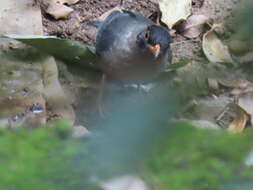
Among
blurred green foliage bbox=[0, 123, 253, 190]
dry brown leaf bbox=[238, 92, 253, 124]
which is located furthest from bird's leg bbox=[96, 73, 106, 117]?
blurred green foliage bbox=[0, 123, 253, 190]

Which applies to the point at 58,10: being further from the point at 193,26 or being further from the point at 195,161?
the point at 195,161

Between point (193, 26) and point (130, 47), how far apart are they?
76 centimetres

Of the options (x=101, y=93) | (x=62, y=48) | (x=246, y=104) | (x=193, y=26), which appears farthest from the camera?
(x=193, y=26)

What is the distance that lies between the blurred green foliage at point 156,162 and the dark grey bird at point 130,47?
3484 mm

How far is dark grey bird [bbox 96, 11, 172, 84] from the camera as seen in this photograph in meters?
4.83

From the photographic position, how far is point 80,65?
5.01 meters

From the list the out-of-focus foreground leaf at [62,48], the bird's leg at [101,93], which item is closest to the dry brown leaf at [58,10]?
the out-of-focus foreground leaf at [62,48]

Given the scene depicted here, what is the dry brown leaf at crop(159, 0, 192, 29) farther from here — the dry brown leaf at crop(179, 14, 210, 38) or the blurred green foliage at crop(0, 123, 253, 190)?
the blurred green foliage at crop(0, 123, 253, 190)

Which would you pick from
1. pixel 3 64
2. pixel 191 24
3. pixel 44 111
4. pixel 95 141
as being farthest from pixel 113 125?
pixel 191 24

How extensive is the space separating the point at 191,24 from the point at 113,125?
4.20 metres

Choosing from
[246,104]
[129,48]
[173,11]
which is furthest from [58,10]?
[246,104]

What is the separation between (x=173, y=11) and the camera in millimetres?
5562

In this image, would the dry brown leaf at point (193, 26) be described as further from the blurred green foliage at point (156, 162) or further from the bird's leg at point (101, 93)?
the blurred green foliage at point (156, 162)

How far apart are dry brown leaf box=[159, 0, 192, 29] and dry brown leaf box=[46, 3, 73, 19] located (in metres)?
0.85
